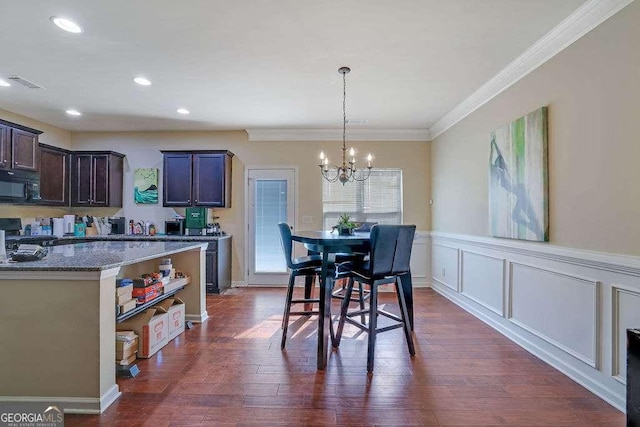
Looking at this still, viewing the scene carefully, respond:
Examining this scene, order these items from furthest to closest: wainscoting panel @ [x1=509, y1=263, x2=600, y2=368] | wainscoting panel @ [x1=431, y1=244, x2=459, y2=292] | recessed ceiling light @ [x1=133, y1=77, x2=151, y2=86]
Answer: wainscoting panel @ [x1=431, y1=244, x2=459, y2=292] < recessed ceiling light @ [x1=133, y1=77, x2=151, y2=86] < wainscoting panel @ [x1=509, y1=263, x2=600, y2=368]

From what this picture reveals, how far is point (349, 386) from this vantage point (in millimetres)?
2324

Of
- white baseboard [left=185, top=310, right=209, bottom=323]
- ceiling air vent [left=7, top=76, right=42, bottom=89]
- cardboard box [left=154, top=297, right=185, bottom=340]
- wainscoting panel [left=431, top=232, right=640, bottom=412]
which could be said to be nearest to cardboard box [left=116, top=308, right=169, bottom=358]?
cardboard box [left=154, top=297, right=185, bottom=340]

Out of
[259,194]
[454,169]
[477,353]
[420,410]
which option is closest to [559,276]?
[477,353]

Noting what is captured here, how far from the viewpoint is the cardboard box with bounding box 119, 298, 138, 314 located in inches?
96.5

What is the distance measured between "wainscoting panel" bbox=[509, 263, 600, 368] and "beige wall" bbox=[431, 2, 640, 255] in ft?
1.04

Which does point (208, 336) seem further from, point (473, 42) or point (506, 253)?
point (473, 42)

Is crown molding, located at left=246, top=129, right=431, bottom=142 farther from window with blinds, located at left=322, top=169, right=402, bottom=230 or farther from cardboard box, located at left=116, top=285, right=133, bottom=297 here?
cardboard box, located at left=116, top=285, right=133, bottom=297

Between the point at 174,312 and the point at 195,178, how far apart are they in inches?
98.1

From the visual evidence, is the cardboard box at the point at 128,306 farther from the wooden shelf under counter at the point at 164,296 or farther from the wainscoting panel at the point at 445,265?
the wainscoting panel at the point at 445,265

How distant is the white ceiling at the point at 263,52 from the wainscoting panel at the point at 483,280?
6.29 feet

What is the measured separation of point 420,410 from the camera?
2.06 metres

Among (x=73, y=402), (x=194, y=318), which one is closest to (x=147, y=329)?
(x=73, y=402)

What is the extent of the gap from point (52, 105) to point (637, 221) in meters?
5.92

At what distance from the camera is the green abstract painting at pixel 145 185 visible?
5.41m
